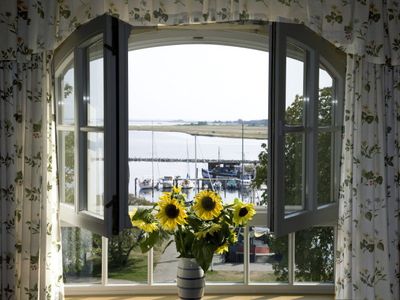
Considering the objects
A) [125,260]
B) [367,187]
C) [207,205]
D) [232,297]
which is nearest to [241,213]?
[207,205]

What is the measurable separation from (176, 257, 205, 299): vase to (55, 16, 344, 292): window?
40cm

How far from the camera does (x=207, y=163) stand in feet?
12.7

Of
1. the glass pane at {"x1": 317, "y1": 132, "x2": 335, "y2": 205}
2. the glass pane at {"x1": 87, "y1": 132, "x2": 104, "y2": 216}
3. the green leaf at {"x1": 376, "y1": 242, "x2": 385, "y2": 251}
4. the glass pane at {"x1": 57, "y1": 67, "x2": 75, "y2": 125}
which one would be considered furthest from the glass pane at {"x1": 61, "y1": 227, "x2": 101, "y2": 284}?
the green leaf at {"x1": 376, "y1": 242, "x2": 385, "y2": 251}

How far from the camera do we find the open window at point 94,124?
2516 mm

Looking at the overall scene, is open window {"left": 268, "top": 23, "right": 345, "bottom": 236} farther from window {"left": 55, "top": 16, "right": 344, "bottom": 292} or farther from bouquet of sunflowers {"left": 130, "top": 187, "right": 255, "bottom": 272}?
bouquet of sunflowers {"left": 130, "top": 187, "right": 255, "bottom": 272}

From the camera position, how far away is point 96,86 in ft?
8.61

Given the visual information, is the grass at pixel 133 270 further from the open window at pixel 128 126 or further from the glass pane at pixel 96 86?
the glass pane at pixel 96 86

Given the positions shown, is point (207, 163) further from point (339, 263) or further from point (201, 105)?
point (339, 263)

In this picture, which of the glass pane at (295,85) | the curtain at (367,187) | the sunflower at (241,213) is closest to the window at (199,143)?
the glass pane at (295,85)

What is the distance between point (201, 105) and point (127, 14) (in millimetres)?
1220

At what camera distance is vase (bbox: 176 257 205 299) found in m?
2.67

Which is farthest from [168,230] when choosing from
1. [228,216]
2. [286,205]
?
[286,205]

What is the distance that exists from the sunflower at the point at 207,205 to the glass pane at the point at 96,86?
65cm

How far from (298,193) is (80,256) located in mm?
1455
